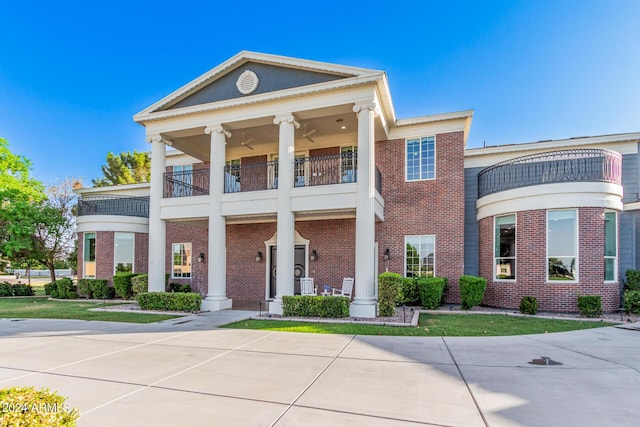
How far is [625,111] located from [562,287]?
849cm

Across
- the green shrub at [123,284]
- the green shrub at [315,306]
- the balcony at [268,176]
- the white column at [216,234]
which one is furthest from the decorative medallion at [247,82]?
the green shrub at [123,284]

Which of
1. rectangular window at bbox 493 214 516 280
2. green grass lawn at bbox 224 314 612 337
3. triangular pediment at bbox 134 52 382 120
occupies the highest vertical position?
triangular pediment at bbox 134 52 382 120

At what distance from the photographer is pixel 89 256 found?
17.7 metres

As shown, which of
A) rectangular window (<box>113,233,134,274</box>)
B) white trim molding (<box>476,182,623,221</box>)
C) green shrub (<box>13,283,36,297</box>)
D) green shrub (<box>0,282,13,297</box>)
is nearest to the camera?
white trim molding (<box>476,182,623,221</box>)

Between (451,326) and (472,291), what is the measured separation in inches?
120

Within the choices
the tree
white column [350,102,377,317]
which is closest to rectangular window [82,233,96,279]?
white column [350,102,377,317]

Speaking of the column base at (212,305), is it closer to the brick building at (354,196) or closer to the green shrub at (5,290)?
the brick building at (354,196)

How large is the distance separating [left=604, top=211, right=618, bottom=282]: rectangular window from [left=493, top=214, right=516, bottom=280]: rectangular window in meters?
2.48

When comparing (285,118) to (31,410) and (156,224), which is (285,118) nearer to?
(156,224)

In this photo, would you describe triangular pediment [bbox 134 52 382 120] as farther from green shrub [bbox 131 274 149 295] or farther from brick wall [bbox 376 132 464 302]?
green shrub [bbox 131 274 149 295]

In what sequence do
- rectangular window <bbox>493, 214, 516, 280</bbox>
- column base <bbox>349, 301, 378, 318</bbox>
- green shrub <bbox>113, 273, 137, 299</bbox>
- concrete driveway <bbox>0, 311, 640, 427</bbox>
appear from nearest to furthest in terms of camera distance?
concrete driveway <bbox>0, 311, 640, 427</bbox>
column base <bbox>349, 301, 378, 318</bbox>
rectangular window <bbox>493, 214, 516, 280</bbox>
green shrub <bbox>113, 273, 137, 299</bbox>

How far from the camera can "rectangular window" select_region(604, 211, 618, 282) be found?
10.7 metres

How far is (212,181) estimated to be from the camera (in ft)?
42.0

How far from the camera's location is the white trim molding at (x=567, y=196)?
421 inches
